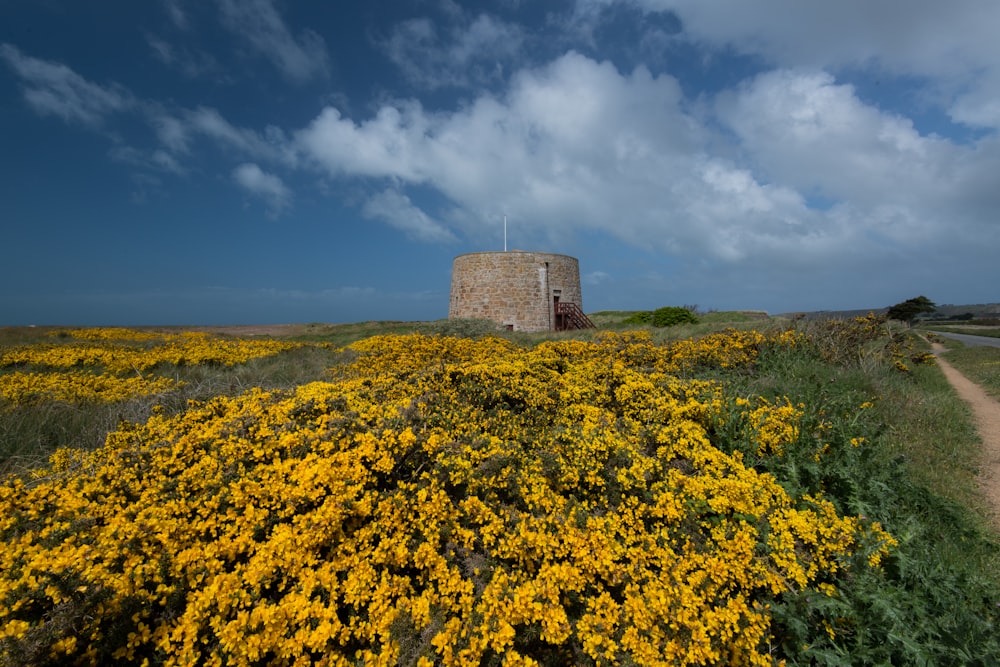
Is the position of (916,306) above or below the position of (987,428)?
above

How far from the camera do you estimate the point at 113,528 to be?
95.2 inches

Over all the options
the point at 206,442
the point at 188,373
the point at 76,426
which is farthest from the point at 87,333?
the point at 206,442

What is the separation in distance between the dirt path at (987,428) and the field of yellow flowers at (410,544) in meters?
1.84

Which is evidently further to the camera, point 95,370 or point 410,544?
point 95,370

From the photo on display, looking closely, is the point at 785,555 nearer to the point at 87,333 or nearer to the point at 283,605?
the point at 283,605

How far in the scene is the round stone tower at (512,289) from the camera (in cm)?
2230

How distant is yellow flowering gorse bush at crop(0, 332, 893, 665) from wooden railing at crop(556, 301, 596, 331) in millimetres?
19616

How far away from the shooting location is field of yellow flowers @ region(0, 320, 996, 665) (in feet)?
7.23

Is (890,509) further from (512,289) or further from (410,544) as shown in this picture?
(512,289)

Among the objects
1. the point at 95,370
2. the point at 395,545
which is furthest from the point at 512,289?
the point at 395,545

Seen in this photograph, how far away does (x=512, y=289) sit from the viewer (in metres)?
22.3

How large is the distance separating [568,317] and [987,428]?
701 inches

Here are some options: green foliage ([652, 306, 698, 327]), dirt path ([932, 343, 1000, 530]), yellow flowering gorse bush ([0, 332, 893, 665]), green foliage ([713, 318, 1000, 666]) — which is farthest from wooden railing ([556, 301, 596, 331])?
yellow flowering gorse bush ([0, 332, 893, 665])

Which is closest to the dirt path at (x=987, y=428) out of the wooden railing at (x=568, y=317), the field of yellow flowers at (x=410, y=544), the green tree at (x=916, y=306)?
the field of yellow flowers at (x=410, y=544)
